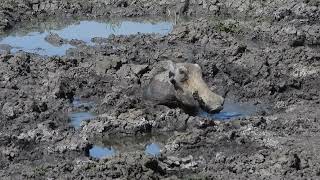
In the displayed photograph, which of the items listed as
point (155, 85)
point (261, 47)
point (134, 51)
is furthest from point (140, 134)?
point (261, 47)

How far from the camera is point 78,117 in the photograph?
13.7 meters

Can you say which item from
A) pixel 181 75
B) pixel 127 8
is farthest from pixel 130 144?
pixel 127 8

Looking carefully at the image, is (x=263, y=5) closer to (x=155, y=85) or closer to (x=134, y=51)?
(x=134, y=51)

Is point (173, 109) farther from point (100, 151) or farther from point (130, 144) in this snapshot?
point (100, 151)

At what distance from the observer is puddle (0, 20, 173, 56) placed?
1961cm

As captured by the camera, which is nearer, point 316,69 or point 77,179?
point 77,179

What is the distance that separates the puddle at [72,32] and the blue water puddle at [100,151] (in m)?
7.14

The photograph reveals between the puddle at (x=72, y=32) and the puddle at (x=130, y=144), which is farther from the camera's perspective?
the puddle at (x=72, y=32)

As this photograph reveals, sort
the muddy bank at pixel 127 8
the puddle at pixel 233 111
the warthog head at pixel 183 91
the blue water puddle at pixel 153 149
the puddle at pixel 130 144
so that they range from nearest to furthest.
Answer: the blue water puddle at pixel 153 149, the puddle at pixel 130 144, the warthog head at pixel 183 91, the puddle at pixel 233 111, the muddy bank at pixel 127 8

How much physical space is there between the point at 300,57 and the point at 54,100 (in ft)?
21.6

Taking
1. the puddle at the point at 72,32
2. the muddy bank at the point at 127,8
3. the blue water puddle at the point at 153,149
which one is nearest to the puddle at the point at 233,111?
the blue water puddle at the point at 153,149

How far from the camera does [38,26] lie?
2303 cm

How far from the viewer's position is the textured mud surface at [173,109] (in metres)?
10.4

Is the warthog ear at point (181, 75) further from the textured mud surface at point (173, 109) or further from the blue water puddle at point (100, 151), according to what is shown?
the blue water puddle at point (100, 151)
